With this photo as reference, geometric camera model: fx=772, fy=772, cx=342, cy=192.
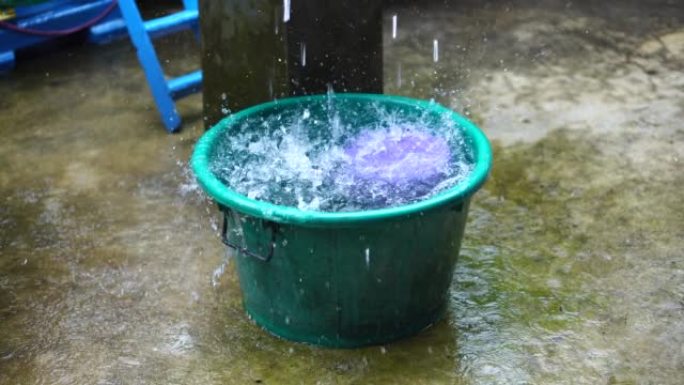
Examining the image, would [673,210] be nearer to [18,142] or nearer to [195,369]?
[195,369]

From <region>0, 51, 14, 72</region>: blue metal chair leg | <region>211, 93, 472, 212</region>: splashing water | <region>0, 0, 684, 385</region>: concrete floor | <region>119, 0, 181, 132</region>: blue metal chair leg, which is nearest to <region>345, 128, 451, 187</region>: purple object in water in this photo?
<region>211, 93, 472, 212</region>: splashing water

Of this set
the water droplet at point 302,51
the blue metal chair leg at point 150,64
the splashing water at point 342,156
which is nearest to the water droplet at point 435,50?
the blue metal chair leg at point 150,64

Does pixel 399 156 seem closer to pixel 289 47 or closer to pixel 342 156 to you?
pixel 342 156

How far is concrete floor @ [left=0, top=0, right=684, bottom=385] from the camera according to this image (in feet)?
7.55

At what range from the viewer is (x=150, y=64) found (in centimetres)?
374

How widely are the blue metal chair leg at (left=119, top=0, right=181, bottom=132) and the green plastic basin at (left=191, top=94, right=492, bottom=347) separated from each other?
1.37 metres

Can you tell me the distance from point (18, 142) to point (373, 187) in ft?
7.00

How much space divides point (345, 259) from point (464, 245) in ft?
2.81

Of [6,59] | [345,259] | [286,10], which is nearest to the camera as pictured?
→ [345,259]

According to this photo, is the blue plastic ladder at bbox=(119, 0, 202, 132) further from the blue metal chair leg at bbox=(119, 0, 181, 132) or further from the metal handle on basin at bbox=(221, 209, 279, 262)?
the metal handle on basin at bbox=(221, 209, 279, 262)

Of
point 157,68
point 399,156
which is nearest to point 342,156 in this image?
point 399,156

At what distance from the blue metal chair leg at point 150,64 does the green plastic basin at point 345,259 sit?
4.51 feet

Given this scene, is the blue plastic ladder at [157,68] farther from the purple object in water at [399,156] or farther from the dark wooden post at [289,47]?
the purple object in water at [399,156]

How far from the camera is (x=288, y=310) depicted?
231 centimetres
